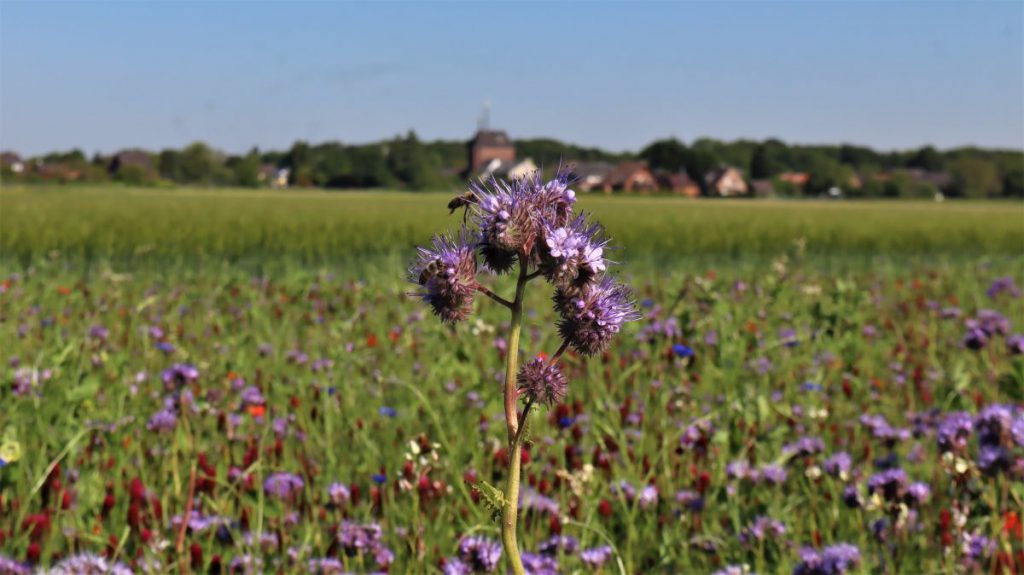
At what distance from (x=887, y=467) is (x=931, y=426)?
710 millimetres

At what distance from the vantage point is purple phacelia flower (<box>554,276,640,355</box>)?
118cm

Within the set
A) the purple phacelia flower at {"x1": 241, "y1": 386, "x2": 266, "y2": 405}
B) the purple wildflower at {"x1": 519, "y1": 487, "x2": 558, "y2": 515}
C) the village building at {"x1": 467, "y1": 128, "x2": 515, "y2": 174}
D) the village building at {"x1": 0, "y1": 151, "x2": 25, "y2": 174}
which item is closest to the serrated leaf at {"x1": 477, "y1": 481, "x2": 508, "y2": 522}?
the purple wildflower at {"x1": 519, "y1": 487, "x2": 558, "y2": 515}

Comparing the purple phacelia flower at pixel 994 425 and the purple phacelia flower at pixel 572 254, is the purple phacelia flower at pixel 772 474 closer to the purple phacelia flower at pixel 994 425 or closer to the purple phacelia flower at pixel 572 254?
the purple phacelia flower at pixel 994 425

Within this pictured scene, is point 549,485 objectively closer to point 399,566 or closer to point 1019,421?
point 399,566

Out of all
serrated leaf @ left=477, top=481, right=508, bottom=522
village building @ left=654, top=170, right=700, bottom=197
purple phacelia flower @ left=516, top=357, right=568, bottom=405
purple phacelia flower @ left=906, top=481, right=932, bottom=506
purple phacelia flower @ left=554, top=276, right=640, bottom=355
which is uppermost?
village building @ left=654, top=170, right=700, bottom=197

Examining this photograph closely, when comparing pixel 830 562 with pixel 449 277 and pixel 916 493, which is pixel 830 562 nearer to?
pixel 916 493

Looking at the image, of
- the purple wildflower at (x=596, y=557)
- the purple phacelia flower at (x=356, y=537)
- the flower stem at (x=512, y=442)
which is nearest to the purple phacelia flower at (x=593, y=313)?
the flower stem at (x=512, y=442)

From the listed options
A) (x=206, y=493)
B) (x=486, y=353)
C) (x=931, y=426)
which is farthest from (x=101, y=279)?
(x=931, y=426)

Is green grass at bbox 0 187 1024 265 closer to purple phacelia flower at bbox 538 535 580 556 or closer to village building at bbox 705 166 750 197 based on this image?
purple phacelia flower at bbox 538 535 580 556

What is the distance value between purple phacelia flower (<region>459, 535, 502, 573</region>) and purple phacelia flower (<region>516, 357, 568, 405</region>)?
3.62 ft

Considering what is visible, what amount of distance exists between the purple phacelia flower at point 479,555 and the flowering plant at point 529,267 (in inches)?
40.4

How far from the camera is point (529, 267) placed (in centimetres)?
118

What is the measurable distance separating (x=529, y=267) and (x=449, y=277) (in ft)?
0.36

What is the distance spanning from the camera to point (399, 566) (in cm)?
294
